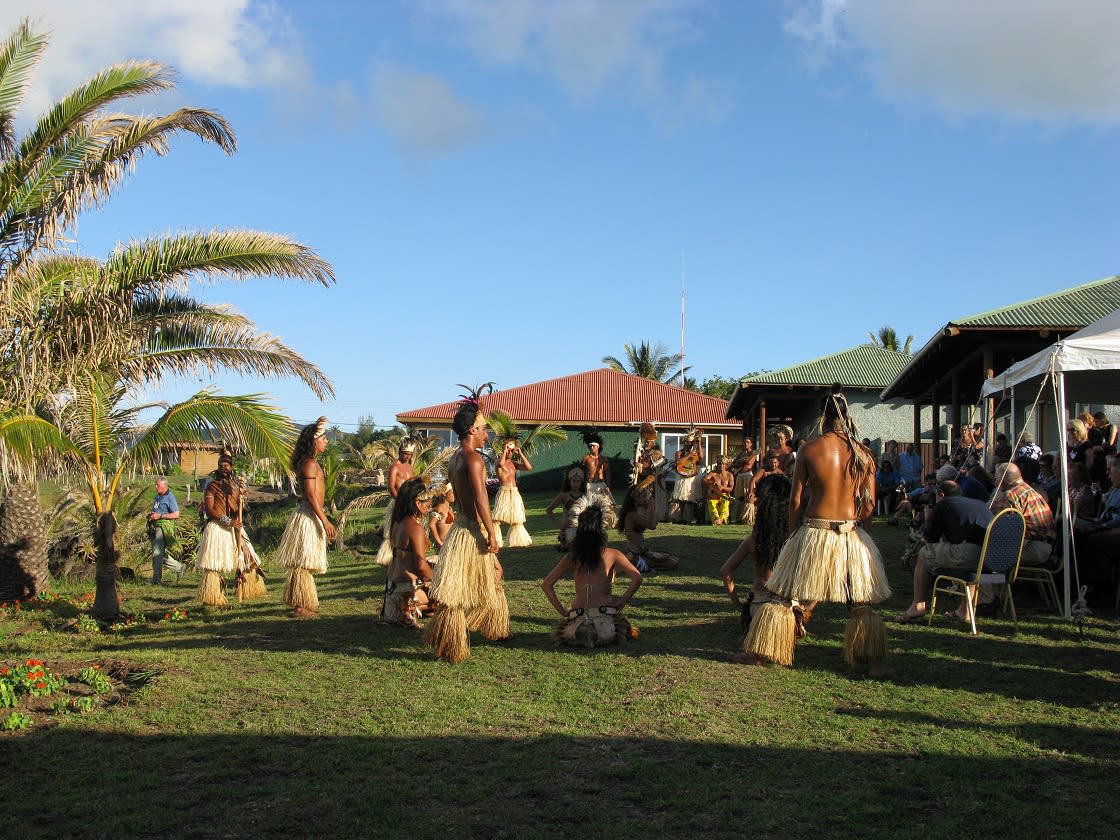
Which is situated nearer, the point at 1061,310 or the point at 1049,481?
the point at 1049,481

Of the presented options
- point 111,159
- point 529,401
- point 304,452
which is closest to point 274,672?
point 304,452

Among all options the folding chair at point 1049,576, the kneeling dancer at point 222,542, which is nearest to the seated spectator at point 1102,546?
the folding chair at point 1049,576

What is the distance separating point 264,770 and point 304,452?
15.4ft

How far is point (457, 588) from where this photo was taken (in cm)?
668

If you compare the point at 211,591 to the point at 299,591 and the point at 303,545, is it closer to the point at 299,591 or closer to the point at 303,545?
the point at 299,591

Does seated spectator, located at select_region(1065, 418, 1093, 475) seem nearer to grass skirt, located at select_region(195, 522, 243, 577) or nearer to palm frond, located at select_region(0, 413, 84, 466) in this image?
grass skirt, located at select_region(195, 522, 243, 577)

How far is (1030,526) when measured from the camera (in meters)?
8.00

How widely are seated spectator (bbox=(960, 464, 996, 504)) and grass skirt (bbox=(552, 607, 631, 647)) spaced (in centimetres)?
363

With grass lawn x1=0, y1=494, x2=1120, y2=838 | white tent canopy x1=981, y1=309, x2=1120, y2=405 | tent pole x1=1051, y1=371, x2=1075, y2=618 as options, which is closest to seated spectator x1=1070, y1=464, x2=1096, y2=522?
white tent canopy x1=981, y1=309, x2=1120, y2=405

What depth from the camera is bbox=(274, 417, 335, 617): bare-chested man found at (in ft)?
28.9

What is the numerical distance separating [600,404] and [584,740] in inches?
1330

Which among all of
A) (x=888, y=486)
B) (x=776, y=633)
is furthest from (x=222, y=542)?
(x=888, y=486)

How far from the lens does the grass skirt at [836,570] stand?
5891mm

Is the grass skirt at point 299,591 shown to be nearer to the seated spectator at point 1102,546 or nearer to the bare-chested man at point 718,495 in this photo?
the seated spectator at point 1102,546
